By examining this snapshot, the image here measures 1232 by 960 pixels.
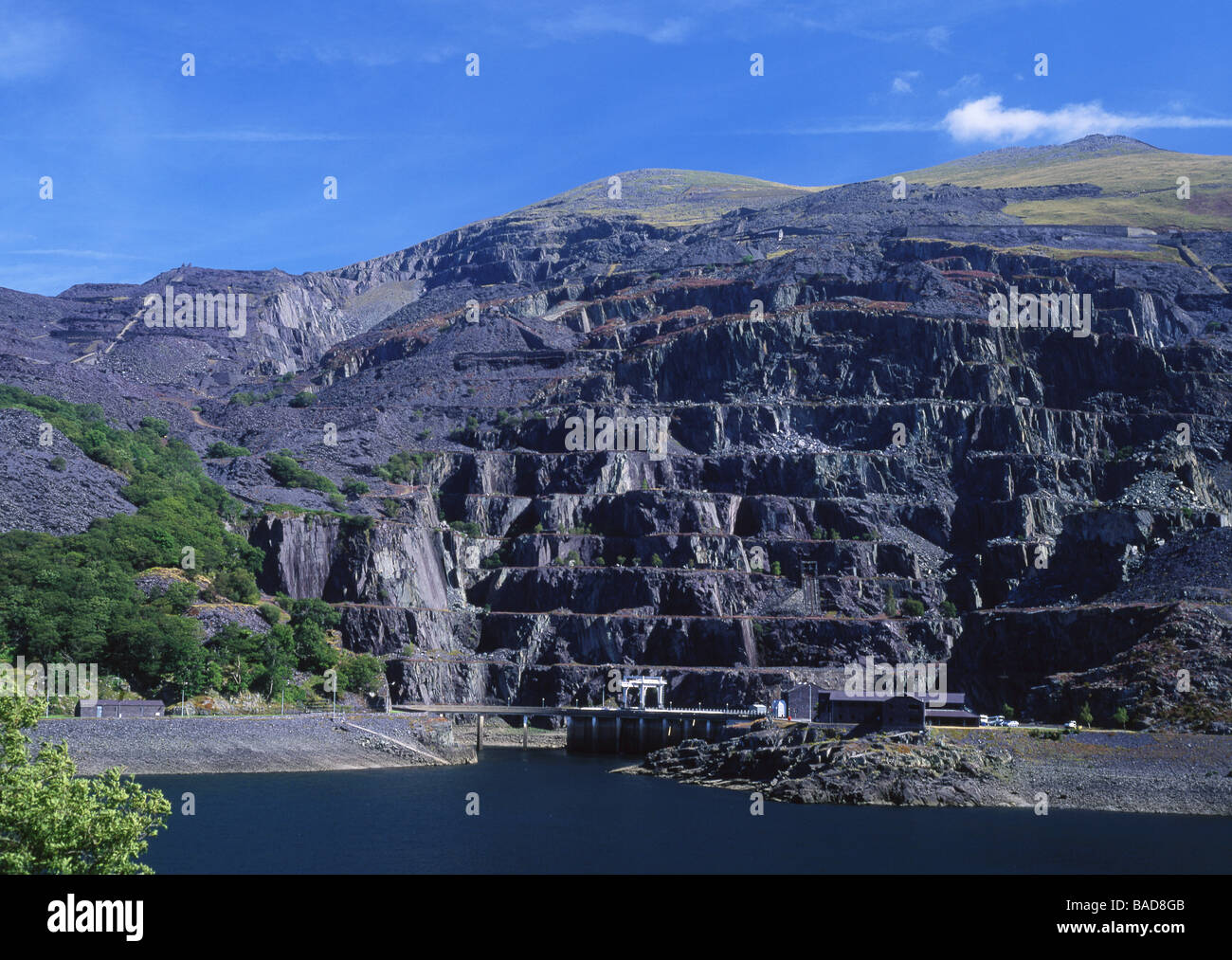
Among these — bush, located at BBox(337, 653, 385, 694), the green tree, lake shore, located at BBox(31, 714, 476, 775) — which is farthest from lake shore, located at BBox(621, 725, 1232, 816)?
the green tree

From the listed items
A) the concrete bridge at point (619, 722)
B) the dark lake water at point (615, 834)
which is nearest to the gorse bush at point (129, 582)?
the dark lake water at point (615, 834)

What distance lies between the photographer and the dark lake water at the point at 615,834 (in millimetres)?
61375

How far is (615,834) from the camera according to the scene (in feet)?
232

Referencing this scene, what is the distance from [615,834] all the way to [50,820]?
134 ft

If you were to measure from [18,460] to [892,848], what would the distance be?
343ft

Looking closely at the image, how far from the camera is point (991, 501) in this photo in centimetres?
16488

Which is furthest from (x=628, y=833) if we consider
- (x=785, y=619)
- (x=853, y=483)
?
(x=853, y=483)

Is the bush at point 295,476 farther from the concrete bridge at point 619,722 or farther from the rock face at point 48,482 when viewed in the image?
the concrete bridge at point 619,722
